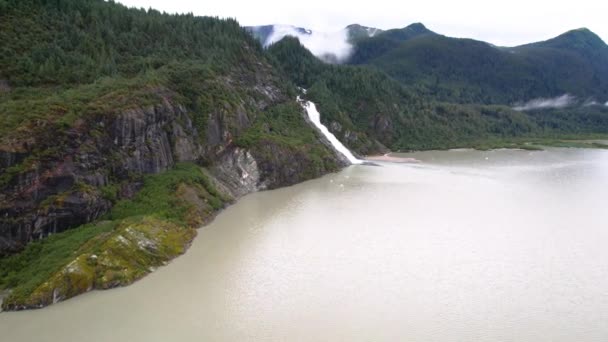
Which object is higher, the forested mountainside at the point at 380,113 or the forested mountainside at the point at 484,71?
the forested mountainside at the point at 484,71

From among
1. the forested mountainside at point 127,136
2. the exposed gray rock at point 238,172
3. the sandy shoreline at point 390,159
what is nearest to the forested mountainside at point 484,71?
the sandy shoreline at point 390,159

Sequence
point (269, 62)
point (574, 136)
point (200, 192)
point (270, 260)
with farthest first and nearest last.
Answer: point (574, 136), point (269, 62), point (200, 192), point (270, 260)

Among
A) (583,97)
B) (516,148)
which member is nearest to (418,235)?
Answer: (516,148)

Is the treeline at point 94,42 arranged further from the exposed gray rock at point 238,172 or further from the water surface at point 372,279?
the water surface at point 372,279

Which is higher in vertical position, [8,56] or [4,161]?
[8,56]

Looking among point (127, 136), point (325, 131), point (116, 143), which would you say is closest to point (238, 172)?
point (127, 136)

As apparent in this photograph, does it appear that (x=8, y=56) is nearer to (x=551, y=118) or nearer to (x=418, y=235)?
(x=418, y=235)

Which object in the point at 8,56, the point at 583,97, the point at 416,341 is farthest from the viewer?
the point at 583,97
